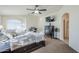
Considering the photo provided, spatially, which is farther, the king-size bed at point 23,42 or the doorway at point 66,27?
the doorway at point 66,27

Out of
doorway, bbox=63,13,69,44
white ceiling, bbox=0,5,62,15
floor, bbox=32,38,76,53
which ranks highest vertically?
white ceiling, bbox=0,5,62,15

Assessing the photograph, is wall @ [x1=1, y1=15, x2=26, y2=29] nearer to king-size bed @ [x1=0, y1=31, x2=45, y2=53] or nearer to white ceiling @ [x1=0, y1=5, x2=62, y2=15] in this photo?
white ceiling @ [x1=0, y1=5, x2=62, y2=15]

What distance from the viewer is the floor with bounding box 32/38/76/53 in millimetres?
1886

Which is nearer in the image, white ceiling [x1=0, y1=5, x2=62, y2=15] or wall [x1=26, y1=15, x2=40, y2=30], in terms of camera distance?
white ceiling [x1=0, y1=5, x2=62, y2=15]

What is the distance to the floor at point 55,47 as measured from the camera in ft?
6.19

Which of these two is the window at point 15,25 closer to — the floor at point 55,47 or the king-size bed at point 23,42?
the king-size bed at point 23,42

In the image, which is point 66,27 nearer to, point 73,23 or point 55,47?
point 73,23

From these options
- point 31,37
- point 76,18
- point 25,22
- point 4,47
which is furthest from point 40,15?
point 4,47

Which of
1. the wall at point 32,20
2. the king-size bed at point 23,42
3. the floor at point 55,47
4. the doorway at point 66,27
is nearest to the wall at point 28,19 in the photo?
the wall at point 32,20

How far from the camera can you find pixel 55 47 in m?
1.94

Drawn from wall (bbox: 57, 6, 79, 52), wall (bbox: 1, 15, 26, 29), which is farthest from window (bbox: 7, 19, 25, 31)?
wall (bbox: 57, 6, 79, 52)

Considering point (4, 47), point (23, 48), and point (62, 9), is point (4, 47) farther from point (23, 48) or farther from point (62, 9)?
point (62, 9)

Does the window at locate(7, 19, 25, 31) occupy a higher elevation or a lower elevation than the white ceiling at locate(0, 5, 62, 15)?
lower
